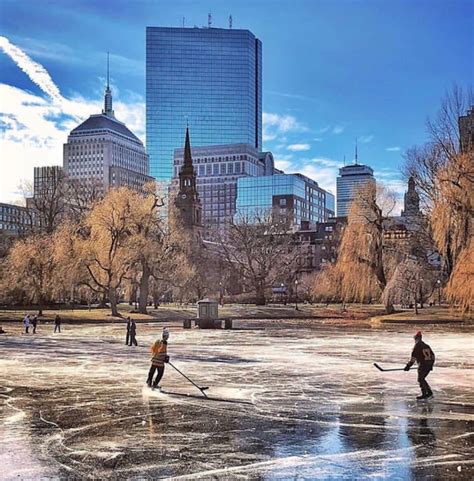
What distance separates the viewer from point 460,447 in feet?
34.8

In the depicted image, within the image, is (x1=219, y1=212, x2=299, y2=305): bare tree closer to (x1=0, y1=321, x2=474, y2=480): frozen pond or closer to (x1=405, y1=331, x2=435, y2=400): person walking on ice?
(x1=0, y1=321, x2=474, y2=480): frozen pond

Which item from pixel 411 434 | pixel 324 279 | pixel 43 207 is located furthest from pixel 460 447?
pixel 43 207

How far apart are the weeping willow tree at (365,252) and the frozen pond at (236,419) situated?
29.2 meters

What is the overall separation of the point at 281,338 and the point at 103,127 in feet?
567

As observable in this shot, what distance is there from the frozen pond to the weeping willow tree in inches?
1149

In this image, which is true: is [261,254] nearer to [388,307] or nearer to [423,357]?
[388,307]

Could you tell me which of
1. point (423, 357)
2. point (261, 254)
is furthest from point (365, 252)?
point (423, 357)

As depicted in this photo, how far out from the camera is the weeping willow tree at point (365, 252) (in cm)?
5391

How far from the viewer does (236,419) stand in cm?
1305

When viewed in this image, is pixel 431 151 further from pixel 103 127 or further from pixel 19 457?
pixel 103 127

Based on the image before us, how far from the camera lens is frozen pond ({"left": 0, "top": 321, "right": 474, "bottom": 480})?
9570 mm

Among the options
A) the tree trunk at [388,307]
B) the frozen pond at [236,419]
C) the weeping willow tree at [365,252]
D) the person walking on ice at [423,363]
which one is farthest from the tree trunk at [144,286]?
the person walking on ice at [423,363]

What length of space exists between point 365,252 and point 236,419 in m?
43.3

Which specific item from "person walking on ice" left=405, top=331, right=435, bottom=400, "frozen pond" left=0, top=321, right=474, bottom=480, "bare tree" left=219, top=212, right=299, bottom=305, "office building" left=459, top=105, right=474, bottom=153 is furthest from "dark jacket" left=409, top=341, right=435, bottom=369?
"bare tree" left=219, top=212, right=299, bottom=305
